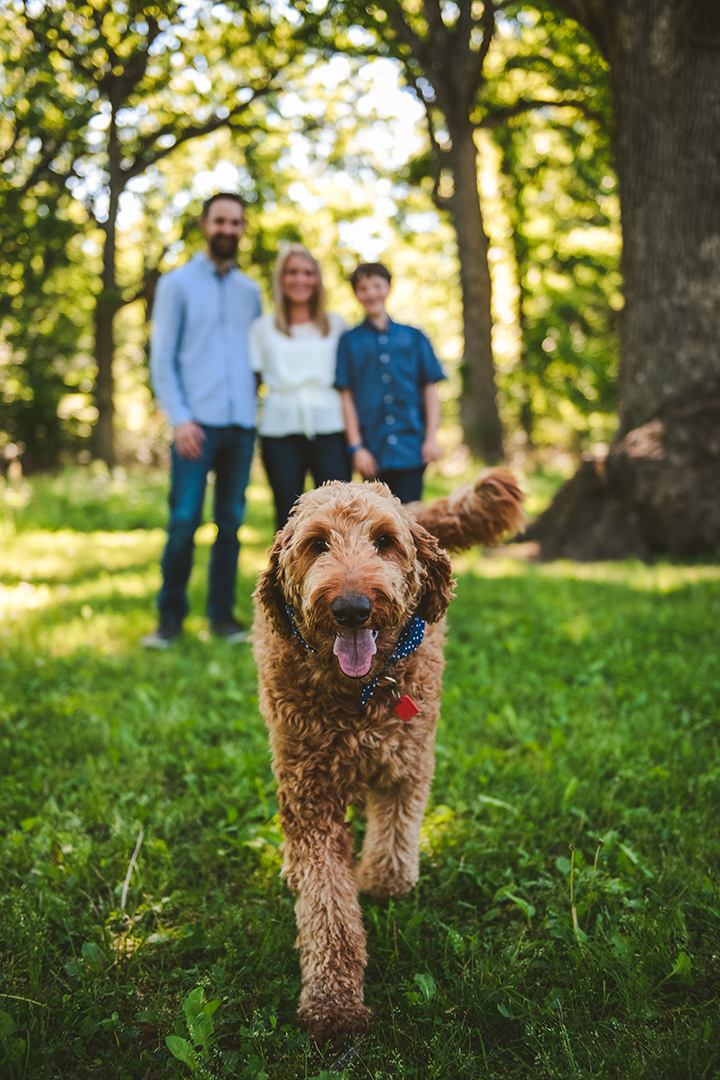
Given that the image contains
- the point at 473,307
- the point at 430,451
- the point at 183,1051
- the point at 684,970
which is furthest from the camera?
the point at 473,307

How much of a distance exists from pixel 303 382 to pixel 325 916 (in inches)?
132

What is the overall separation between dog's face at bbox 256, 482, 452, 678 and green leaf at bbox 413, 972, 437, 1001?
36.0 inches

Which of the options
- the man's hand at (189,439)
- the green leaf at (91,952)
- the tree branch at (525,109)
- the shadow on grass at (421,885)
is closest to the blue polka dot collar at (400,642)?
the shadow on grass at (421,885)

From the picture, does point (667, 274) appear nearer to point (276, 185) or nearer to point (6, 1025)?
point (6, 1025)

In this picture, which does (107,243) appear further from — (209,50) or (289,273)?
(289,273)

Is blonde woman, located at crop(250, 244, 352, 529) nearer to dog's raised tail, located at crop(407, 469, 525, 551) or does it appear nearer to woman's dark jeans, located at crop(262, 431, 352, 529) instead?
woman's dark jeans, located at crop(262, 431, 352, 529)

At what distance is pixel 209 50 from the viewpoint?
14.4 metres

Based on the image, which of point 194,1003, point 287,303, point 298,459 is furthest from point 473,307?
point 194,1003

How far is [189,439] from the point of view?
15.4 feet

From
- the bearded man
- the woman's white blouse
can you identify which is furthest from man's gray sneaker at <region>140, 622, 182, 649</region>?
the woman's white blouse

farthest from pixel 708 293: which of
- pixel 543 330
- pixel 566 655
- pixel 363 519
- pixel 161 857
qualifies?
pixel 543 330

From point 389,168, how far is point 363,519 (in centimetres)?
1807

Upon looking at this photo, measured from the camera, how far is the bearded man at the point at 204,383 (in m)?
4.77

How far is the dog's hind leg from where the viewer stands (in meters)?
2.35
